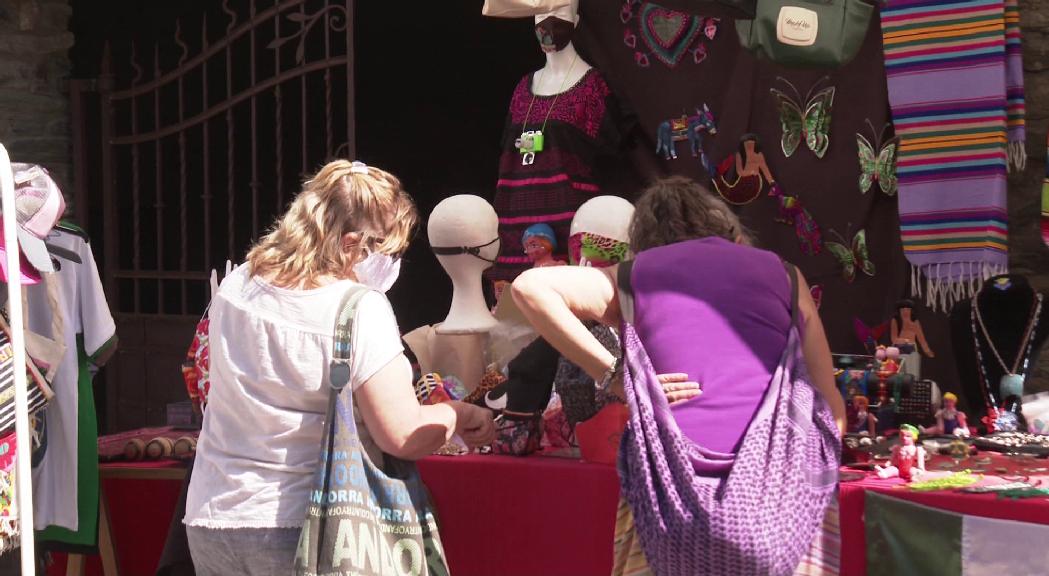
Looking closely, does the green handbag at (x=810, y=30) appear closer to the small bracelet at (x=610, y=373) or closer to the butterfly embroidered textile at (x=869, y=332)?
the butterfly embroidered textile at (x=869, y=332)

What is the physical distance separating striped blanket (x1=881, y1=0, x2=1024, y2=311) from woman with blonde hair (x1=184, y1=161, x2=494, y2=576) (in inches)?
98.9

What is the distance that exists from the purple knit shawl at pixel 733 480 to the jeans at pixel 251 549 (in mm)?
672

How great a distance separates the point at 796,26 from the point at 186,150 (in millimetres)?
3502

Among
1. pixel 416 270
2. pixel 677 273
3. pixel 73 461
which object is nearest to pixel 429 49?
pixel 416 270

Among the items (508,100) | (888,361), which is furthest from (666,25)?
(888,361)

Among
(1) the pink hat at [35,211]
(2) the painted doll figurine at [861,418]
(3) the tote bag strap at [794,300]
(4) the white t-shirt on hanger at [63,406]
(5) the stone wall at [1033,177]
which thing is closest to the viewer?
(3) the tote bag strap at [794,300]

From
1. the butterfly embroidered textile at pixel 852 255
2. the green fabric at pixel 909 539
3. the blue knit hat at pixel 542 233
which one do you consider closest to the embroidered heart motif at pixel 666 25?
the butterfly embroidered textile at pixel 852 255

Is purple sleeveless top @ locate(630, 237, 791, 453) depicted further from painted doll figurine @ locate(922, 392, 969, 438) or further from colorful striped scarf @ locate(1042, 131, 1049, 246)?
colorful striped scarf @ locate(1042, 131, 1049, 246)

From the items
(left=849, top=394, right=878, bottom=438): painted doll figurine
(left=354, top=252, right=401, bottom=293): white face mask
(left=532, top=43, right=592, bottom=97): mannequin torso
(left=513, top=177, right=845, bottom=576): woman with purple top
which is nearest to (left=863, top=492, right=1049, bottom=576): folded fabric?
(left=513, top=177, right=845, bottom=576): woman with purple top

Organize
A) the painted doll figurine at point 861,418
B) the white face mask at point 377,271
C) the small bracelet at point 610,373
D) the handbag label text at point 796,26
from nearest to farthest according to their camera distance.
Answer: the small bracelet at point 610,373
the white face mask at point 377,271
the painted doll figurine at point 861,418
the handbag label text at point 796,26

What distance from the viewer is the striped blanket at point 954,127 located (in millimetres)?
4215

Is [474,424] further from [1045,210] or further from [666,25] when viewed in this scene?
[666,25]

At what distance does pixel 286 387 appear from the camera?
2.30 metres

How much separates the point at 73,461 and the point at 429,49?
2.74 metres
